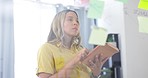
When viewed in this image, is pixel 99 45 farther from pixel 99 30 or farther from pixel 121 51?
pixel 121 51

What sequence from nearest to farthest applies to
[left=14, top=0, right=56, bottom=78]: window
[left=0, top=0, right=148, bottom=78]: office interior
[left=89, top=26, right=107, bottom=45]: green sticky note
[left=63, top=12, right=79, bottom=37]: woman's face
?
[left=89, top=26, right=107, bottom=45]: green sticky note, [left=63, top=12, right=79, bottom=37]: woman's face, [left=0, top=0, right=148, bottom=78]: office interior, [left=14, top=0, right=56, bottom=78]: window

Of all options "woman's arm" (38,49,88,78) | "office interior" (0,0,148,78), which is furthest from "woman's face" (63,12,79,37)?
"office interior" (0,0,148,78)

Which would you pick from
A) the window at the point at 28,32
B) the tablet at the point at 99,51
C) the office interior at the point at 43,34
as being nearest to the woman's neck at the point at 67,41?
the tablet at the point at 99,51

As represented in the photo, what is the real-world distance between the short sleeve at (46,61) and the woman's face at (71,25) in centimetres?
11

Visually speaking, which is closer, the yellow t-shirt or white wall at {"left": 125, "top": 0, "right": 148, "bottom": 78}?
the yellow t-shirt

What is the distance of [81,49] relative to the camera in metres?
1.02

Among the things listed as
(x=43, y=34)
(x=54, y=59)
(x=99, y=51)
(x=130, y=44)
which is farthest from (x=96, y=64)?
(x=43, y=34)

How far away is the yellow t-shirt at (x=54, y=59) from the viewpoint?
0.94 m

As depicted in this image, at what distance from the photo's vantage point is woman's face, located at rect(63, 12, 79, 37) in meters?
0.96

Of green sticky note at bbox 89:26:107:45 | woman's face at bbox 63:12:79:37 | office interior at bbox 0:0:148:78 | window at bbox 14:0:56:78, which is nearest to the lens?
green sticky note at bbox 89:26:107:45

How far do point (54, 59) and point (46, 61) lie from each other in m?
0.04

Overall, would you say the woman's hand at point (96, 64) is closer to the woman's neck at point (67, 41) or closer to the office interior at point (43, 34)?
the woman's neck at point (67, 41)

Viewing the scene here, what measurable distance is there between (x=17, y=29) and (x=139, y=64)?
1159mm

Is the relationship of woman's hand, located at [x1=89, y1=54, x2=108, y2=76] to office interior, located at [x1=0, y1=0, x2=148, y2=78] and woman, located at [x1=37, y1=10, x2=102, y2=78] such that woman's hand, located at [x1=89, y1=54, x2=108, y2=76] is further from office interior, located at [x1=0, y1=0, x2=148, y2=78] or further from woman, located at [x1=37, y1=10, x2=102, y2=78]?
office interior, located at [x1=0, y1=0, x2=148, y2=78]
